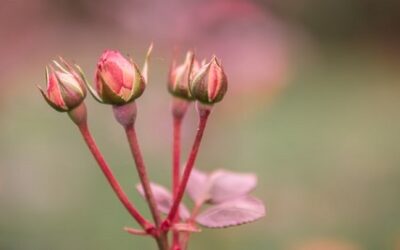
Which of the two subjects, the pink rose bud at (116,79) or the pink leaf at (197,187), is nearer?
the pink rose bud at (116,79)

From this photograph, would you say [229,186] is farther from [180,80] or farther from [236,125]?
[236,125]

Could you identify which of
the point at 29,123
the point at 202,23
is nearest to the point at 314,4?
the point at 202,23

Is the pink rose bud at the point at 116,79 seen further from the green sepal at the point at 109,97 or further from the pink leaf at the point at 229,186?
the pink leaf at the point at 229,186

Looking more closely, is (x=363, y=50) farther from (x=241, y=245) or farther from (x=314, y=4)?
(x=241, y=245)

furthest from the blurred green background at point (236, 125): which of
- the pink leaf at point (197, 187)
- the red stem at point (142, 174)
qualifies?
the red stem at point (142, 174)

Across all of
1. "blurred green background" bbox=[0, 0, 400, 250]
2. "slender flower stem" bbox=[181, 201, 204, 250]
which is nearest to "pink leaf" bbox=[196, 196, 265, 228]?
"slender flower stem" bbox=[181, 201, 204, 250]

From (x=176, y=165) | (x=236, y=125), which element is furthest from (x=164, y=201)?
(x=236, y=125)
